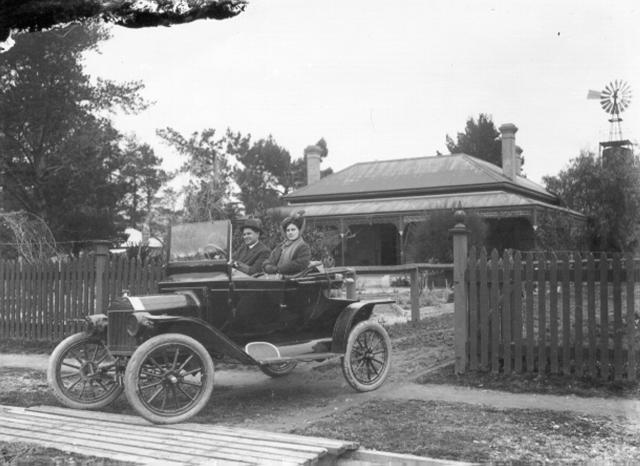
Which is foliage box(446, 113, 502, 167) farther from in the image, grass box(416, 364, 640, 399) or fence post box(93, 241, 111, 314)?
grass box(416, 364, 640, 399)

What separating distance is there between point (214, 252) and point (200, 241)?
25 centimetres

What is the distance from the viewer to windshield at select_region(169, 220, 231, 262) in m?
6.25

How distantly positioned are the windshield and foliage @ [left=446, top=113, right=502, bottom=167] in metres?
53.7

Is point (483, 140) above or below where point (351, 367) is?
above

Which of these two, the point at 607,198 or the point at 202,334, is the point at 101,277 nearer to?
the point at 202,334

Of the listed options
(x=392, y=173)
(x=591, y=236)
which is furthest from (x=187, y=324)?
(x=392, y=173)

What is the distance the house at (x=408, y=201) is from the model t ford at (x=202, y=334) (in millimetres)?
22158

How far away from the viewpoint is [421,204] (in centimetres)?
3080

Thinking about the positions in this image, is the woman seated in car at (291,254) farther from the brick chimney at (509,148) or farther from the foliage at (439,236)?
the brick chimney at (509,148)

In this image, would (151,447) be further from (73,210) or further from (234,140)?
(234,140)

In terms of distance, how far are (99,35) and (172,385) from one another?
25.9 ft

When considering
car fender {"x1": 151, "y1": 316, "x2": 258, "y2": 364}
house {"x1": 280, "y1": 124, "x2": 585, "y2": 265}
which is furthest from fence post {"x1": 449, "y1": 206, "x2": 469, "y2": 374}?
house {"x1": 280, "y1": 124, "x2": 585, "y2": 265}

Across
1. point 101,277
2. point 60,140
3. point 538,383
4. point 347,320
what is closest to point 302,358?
point 347,320

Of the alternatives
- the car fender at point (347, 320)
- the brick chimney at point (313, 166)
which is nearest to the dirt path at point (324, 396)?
the car fender at point (347, 320)
